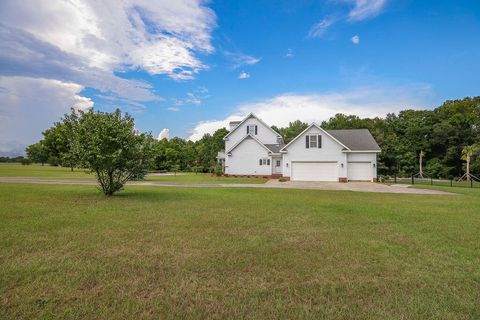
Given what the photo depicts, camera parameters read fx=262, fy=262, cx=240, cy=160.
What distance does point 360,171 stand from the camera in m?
28.9

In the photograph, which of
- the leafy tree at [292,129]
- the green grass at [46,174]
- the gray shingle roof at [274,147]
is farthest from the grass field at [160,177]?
the leafy tree at [292,129]

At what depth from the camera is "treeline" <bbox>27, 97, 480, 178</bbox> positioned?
1705 inches

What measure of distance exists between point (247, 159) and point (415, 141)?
110 feet

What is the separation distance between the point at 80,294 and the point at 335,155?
92.3ft

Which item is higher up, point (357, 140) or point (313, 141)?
point (357, 140)

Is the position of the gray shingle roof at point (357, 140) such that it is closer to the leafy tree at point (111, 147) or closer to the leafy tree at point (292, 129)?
the leafy tree at point (111, 147)

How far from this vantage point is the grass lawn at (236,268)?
3207 millimetres

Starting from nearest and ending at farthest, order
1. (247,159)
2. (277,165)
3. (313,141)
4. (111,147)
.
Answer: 1. (111,147)
2. (313,141)
3. (277,165)
4. (247,159)

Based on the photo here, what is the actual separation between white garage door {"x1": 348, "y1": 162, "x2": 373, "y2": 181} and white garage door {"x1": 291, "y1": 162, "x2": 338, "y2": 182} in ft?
6.22

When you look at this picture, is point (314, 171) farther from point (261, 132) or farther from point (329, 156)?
point (261, 132)

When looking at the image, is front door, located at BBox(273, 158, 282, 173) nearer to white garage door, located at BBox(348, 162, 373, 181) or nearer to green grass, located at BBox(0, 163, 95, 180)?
white garage door, located at BBox(348, 162, 373, 181)

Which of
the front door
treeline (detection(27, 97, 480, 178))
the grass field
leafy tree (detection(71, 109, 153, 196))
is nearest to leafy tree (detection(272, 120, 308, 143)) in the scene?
treeline (detection(27, 97, 480, 178))

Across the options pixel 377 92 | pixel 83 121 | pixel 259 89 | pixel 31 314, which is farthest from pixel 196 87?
pixel 31 314

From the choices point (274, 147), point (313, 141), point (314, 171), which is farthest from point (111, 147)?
point (274, 147)
